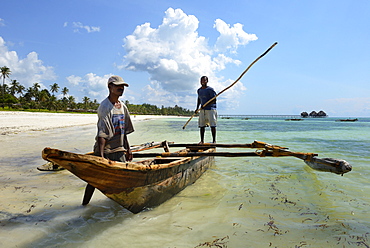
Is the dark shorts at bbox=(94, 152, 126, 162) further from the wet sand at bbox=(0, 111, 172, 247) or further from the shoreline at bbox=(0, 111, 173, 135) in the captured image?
the shoreline at bbox=(0, 111, 173, 135)

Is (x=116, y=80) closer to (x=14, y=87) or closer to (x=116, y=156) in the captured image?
(x=116, y=156)

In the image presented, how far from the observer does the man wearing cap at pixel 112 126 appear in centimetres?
287

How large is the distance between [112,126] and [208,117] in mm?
3974

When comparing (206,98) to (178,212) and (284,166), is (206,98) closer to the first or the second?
(284,166)

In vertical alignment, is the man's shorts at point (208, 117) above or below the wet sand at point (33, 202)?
above

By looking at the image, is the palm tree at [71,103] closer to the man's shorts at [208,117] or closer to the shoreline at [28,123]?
the shoreline at [28,123]

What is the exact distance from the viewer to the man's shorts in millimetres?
6516

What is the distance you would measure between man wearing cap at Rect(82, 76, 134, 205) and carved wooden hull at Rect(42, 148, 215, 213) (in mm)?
510

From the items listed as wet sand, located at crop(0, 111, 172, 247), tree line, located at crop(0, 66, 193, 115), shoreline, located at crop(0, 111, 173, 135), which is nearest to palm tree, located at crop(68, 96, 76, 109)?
tree line, located at crop(0, 66, 193, 115)

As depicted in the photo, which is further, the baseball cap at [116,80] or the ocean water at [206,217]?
the baseball cap at [116,80]

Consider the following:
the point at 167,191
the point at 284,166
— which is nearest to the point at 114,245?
the point at 167,191

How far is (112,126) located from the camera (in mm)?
2973

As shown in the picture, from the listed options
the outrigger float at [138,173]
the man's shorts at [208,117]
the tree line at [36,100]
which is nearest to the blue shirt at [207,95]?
the man's shorts at [208,117]

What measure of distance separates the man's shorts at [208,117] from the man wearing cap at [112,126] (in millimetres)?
3579
